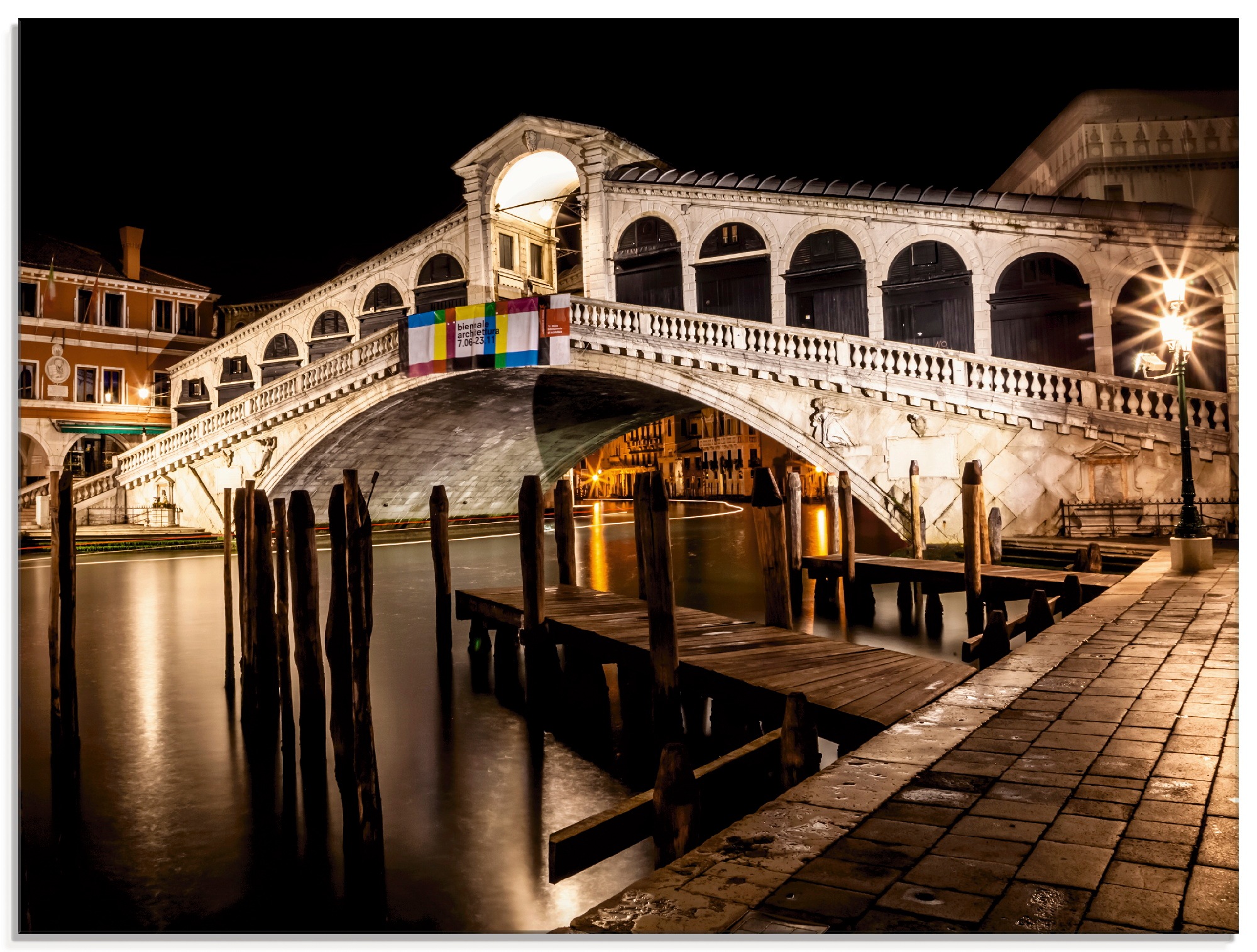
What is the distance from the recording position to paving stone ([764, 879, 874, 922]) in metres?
1.37

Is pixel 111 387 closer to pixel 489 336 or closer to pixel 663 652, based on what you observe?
pixel 489 336

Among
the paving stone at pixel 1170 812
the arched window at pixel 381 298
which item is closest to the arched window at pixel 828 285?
the arched window at pixel 381 298

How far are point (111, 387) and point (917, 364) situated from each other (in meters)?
14.1

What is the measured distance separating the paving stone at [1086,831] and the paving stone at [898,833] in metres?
0.20

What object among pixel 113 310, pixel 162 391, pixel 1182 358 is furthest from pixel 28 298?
pixel 162 391

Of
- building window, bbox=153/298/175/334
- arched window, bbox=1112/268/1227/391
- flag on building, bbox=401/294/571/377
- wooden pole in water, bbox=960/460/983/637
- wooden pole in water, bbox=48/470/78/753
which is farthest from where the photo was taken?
building window, bbox=153/298/175/334

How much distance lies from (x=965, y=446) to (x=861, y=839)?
8430 millimetres

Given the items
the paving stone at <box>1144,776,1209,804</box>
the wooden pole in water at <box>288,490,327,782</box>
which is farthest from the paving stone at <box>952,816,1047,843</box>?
the wooden pole in water at <box>288,490,327,782</box>

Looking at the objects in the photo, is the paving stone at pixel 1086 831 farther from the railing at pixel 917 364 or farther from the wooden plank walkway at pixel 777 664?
the railing at pixel 917 364

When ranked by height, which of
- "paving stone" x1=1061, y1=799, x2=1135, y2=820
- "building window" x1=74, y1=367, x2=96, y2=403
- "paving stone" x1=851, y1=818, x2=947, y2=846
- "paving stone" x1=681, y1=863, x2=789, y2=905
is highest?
"building window" x1=74, y1=367, x2=96, y2=403

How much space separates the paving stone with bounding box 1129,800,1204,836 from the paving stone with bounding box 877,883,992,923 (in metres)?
0.53

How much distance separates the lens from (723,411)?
10.5 metres

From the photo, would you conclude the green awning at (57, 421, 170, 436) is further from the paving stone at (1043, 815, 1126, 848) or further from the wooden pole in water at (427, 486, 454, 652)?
the paving stone at (1043, 815, 1126, 848)

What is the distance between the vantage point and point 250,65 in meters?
2.78
